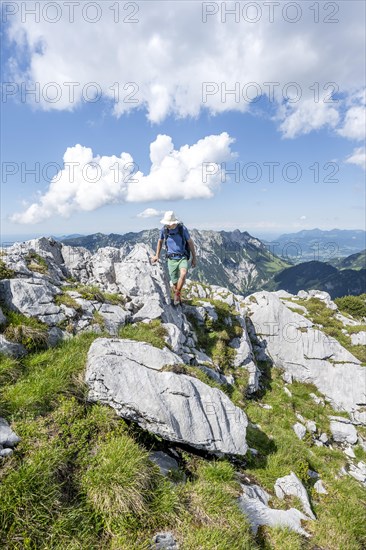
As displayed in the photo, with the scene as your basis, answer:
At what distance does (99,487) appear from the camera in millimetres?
5664

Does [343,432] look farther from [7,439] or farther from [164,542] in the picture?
[7,439]

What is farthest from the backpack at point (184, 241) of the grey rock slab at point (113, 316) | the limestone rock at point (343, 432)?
the limestone rock at point (343, 432)

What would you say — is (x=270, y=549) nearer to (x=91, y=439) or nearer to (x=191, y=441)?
(x=191, y=441)

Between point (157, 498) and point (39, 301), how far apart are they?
846 centimetres

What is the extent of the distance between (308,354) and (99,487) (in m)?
26.3

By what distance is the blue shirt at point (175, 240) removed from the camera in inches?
616

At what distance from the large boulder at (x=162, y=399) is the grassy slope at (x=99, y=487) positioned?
396mm

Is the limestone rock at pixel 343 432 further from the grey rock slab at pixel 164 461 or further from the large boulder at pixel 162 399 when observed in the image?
the grey rock slab at pixel 164 461

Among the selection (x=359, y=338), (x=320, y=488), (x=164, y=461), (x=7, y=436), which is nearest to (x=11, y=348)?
(x=7, y=436)

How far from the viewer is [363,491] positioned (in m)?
10.6

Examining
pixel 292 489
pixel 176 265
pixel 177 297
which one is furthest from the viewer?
pixel 177 297

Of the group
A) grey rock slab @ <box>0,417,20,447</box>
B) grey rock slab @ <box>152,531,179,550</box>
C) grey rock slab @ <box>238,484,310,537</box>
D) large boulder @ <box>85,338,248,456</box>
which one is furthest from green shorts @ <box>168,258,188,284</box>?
grey rock slab @ <box>152,531,179,550</box>

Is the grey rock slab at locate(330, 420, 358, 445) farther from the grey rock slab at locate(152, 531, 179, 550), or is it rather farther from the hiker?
the grey rock slab at locate(152, 531, 179, 550)

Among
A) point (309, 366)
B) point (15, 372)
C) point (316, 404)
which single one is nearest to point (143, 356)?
point (15, 372)
